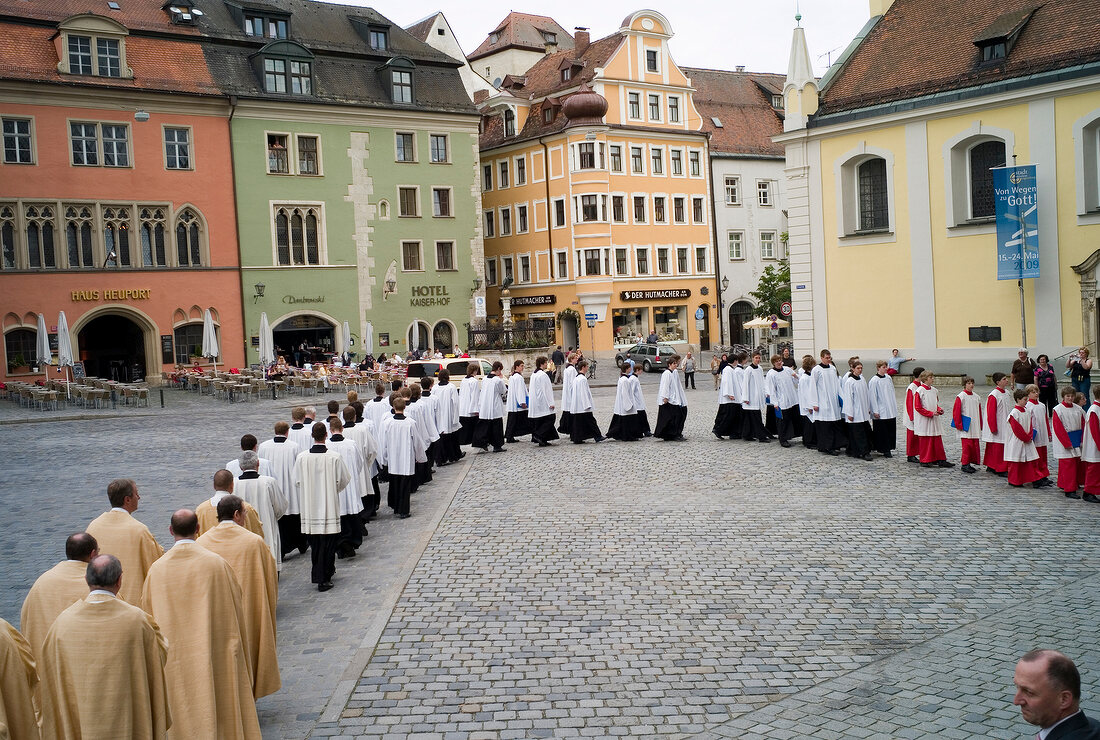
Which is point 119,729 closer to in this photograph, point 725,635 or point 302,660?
point 302,660

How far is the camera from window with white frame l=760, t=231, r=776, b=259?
58956 mm

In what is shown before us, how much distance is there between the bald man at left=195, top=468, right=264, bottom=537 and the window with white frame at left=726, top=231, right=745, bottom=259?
51.5 metres

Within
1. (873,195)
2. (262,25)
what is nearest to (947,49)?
(873,195)

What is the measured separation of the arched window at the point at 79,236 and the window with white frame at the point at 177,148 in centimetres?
383

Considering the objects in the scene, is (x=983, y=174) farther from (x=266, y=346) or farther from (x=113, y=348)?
(x=113, y=348)

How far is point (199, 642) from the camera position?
6.33m

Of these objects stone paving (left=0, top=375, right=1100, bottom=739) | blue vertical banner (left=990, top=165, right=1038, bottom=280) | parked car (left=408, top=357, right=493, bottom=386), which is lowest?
stone paving (left=0, top=375, right=1100, bottom=739)

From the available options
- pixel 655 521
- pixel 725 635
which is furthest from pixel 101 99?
pixel 725 635

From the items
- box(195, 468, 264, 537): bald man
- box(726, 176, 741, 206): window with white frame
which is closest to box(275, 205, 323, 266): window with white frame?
box(726, 176, 741, 206): window with white frame

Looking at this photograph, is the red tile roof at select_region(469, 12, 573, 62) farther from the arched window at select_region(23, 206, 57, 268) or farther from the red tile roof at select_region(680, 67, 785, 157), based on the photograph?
the arched window at select_region(23, 206, 57, 268)

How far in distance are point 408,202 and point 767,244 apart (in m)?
23.1

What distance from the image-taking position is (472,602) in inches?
367

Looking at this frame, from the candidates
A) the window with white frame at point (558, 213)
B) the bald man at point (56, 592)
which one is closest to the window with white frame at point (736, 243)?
the window with white frame at point (558, 213)

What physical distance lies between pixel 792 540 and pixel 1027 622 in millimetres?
3269
